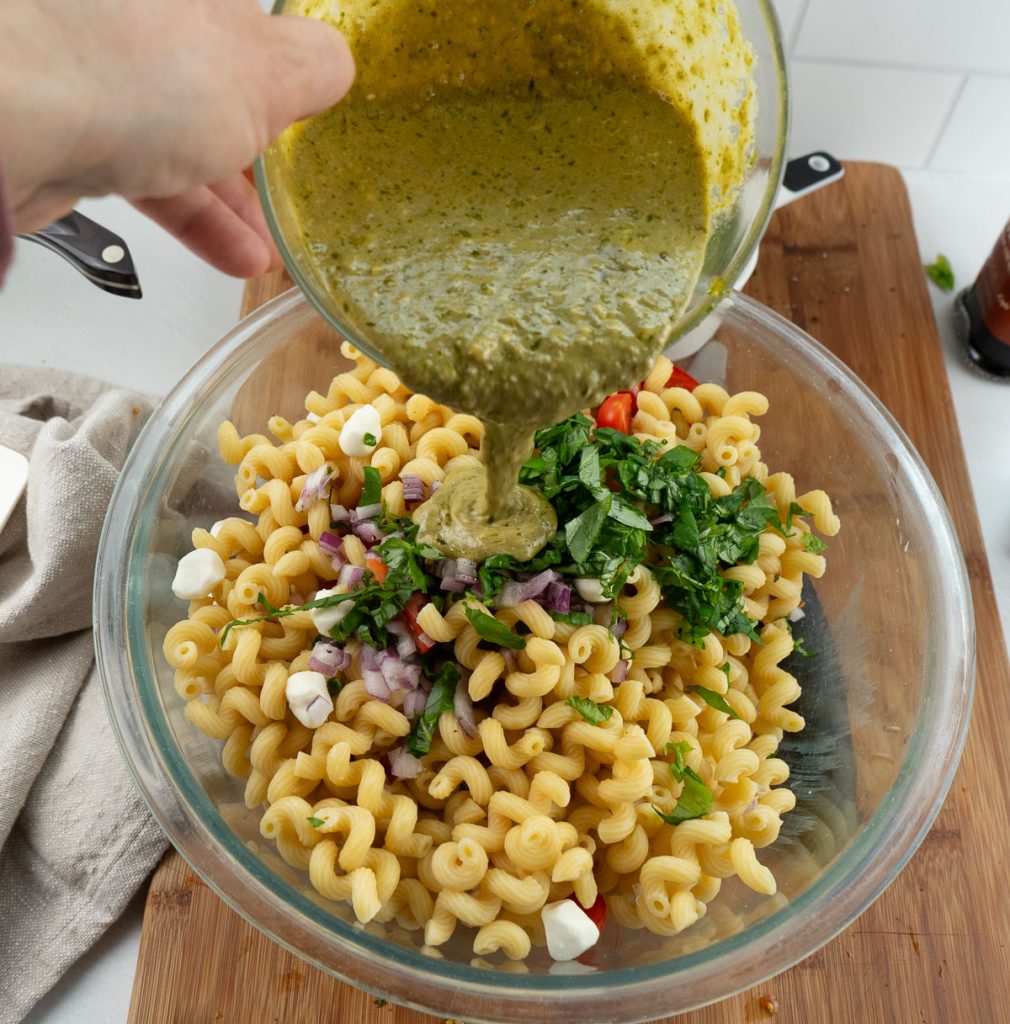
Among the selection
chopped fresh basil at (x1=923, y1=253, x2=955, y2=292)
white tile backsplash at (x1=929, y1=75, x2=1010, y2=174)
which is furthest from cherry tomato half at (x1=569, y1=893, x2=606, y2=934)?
white tile backsplash at (x1=929, y1=75, x2=1010, y2=174)

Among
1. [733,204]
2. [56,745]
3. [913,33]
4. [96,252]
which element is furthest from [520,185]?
[913,33]

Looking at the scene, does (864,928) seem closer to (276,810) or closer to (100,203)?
(276,810)

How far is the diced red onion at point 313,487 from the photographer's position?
208 centimetres

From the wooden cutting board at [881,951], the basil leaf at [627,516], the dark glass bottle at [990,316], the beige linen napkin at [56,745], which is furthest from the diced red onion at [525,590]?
the dark glass bottle at [990,316]

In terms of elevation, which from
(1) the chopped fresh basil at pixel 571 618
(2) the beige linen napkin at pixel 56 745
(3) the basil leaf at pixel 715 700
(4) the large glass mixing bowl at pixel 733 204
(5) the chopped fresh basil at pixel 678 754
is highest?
(4) the large glass mixing bowl at pixel 733 204

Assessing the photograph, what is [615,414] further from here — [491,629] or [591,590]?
[491,629]

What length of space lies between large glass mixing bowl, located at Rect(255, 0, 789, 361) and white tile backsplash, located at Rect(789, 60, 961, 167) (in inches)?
78.0

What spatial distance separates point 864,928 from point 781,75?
5.42ft

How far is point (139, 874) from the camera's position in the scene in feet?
6.96

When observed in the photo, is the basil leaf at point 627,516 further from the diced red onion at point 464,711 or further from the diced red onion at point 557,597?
the diced red onion at point 464,711

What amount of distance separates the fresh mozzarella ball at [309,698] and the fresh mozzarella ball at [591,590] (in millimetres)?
514

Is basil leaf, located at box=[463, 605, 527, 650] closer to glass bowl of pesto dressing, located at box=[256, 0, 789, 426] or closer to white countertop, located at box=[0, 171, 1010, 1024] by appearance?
glass bowl of pesto dressing, located at box=[256, 0, 789, 426]

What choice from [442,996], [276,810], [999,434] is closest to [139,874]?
[276,810]

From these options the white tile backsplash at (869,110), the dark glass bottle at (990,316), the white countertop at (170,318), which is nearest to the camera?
the dark glass bottle at (990,316)
